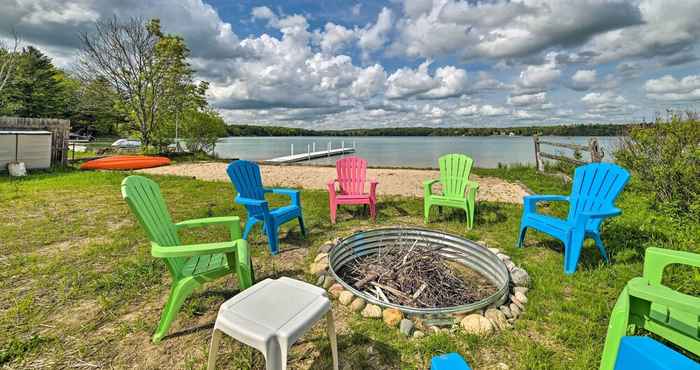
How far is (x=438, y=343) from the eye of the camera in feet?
5.44

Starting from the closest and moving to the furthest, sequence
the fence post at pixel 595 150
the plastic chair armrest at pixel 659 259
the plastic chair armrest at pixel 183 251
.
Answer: the plastic chair armrest at pixel 659 259
the plastic chair armrest at pixel 183 251
the fence post at pixel 595 150

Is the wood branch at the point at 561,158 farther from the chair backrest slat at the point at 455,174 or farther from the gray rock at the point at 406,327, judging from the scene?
the gray rock at the point at 406,327

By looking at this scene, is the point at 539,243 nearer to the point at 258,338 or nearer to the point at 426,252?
the point at 426,252

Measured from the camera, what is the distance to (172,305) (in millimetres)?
1656

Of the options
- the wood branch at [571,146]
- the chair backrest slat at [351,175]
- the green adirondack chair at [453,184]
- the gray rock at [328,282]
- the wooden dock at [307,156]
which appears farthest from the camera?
the wooden dock at [307,156]

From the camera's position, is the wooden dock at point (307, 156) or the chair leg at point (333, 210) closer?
the chair leg at point (333, 210)

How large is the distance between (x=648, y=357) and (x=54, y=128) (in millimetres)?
12608

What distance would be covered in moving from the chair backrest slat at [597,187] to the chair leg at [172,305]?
325cm

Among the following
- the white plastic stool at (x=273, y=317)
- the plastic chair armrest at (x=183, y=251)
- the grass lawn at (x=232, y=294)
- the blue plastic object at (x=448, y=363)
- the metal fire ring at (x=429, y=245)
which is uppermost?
the blue plastic object at (x=448, y=363)

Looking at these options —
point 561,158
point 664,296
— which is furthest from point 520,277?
point 561,158

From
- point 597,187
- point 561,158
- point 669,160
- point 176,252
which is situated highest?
point 561,158

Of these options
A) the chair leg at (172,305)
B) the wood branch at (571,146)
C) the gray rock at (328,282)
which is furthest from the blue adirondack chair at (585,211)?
the wood branch at (571,146)

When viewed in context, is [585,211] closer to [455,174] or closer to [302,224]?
[455,174]

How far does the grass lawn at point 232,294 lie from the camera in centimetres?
159
